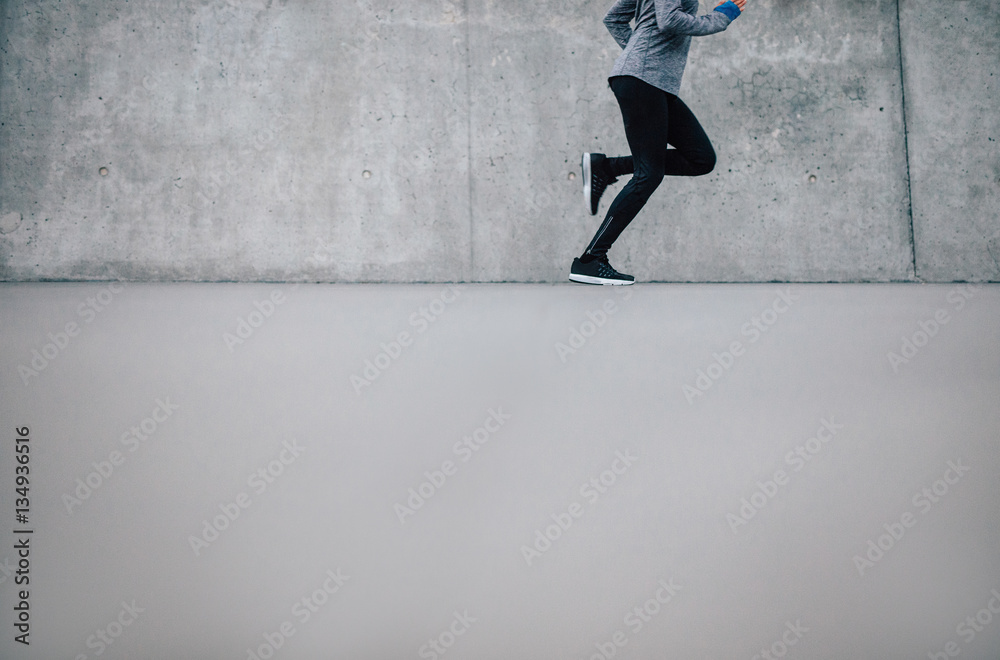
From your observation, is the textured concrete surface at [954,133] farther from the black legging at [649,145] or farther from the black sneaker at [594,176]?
the black sneaker at [594,176]

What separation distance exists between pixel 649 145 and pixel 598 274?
1.43ft

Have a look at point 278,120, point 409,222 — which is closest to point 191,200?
point 278,120

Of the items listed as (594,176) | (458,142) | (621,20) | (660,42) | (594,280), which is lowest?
(594,280)

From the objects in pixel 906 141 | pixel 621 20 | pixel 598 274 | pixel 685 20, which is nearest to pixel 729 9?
pixel 685 20

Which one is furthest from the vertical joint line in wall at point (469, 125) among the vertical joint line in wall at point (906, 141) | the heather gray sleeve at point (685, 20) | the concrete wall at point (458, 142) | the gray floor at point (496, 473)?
the vertical joint line in wall at point (906, 141)

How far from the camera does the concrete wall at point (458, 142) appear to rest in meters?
2.57

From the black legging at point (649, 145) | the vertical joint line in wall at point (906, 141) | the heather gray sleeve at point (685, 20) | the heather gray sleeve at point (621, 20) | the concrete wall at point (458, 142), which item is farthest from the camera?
the vertical joint line in wall at point (906, 141)

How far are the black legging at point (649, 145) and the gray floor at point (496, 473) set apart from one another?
0.35 m

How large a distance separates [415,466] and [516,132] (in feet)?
4.19

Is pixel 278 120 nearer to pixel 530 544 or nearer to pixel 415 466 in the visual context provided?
pixel 415 466

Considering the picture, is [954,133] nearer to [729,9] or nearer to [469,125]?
[729,9]

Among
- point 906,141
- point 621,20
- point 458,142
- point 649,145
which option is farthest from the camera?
point 906,141

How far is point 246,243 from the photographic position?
2584 millimetres

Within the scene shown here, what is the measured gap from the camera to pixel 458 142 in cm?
269
